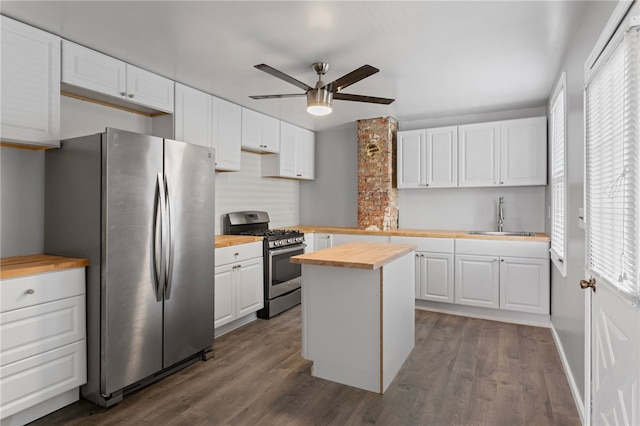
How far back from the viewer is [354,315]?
253 centimetres

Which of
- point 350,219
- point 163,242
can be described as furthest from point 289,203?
point 163,242

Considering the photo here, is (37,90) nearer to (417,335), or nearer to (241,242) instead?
(241,242)

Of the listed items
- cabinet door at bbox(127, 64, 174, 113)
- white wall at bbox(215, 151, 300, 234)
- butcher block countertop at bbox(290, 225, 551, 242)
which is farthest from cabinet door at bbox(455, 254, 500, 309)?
cabinet door at bbox(127, 64, 174, 113)

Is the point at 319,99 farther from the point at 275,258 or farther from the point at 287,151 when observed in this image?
the point at 287,151

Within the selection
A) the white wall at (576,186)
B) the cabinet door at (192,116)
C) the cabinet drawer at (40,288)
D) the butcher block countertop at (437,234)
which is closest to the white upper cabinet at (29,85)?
the cabinet drawer at (40,288)

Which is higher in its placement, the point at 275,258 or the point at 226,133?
the point at 226,133

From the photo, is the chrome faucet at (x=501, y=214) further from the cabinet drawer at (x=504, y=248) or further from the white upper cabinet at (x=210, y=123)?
the white upper cabinet at (x=210, y=123)

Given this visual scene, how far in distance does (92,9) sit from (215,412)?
2555 millimetres

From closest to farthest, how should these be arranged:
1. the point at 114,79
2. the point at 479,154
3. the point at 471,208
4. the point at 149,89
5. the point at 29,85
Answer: the point at 29,85, the point at 114,79, the point at 149,89, the point at 479,154, the point at 471,208

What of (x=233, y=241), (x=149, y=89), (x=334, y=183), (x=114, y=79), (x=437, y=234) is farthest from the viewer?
(x=334, y=183)

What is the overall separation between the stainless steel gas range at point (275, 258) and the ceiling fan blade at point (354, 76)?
2.00 meters

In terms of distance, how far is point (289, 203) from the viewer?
5.71 m

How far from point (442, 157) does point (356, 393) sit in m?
3.19

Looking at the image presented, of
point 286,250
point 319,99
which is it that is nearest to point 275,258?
point 286,250
